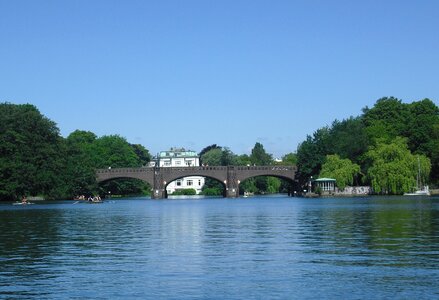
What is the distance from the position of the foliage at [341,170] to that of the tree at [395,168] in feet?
19.5

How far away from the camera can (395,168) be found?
106875mm

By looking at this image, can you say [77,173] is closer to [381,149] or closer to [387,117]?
[381,149]

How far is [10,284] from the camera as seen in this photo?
2088 cm

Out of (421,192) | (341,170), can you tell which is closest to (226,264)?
(421,192)

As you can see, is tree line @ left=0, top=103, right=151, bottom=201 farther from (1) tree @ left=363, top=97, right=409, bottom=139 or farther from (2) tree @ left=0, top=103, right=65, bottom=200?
(1) tree @ left=363, top=97, right=409, bottom=139

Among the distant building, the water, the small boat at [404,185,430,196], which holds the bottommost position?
the water

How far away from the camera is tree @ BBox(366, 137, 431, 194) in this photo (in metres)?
107

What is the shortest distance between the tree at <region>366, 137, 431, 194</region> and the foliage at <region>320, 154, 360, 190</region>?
5950 mm

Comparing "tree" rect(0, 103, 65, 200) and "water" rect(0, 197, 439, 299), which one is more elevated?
"tree" rect(0, 103, 65, 200)

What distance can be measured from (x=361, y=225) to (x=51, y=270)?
22487 mm

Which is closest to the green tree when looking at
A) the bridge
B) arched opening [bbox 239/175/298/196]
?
the bridge

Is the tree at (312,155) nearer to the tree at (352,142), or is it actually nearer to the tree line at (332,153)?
the tree line at (332,153)

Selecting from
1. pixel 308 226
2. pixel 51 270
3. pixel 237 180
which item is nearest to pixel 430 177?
pixel 237 180

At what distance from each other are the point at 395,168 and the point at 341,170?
11.5 metres
